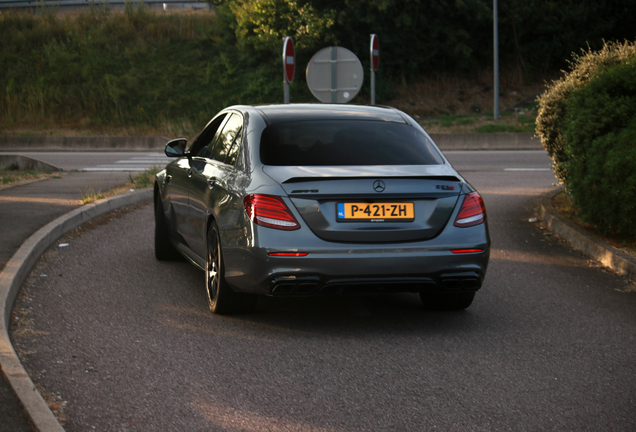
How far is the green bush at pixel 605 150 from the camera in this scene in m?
7.79

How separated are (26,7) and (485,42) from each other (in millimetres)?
26300

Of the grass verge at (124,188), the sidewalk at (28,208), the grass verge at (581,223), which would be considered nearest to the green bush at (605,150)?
the grass verge at (581,223)

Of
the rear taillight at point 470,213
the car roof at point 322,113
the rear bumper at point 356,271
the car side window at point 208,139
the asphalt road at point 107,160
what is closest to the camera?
the rear bumper at point 356,271

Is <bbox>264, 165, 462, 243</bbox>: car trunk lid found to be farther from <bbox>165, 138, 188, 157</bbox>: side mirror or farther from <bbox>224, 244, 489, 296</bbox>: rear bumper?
<bbox>165, 138, 188, 157</bbox>: side mirror

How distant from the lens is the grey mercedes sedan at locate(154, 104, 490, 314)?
5215mm

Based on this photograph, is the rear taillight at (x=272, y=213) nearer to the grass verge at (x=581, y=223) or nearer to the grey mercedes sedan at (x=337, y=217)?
the grey mercedes sedan at (x=337, y=217)

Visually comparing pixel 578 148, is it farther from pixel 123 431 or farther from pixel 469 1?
pixel 469 1

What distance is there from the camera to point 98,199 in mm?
11727

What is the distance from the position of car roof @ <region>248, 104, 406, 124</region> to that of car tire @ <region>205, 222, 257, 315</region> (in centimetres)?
96

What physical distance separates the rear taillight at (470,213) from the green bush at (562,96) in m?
5.19

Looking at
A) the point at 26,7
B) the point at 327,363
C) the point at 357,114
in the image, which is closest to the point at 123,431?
the point at 327,363

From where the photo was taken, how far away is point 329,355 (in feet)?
16.4

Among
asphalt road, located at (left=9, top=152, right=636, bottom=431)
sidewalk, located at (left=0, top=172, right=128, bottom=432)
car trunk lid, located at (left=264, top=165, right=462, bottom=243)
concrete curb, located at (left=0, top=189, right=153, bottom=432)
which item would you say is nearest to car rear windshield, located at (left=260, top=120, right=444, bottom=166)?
car trunk lid, located at (left=264, top=165, right=462, bottom=243)

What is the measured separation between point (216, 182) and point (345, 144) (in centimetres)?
100
